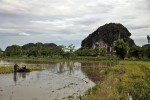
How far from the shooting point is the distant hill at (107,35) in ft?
533

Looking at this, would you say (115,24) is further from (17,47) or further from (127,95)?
(127,95)

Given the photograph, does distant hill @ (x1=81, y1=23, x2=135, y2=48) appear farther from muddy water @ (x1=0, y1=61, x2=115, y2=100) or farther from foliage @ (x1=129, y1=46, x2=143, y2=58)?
muddy water @ (x1=0, y1=61, x2=115, y2=100)

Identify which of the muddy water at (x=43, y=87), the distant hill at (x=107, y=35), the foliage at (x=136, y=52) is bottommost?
the muddy water at (x=43, y=87)

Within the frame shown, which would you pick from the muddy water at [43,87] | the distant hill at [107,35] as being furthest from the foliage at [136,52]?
the distant hill at [107,35]

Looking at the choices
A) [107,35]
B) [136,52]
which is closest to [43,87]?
[136,52]

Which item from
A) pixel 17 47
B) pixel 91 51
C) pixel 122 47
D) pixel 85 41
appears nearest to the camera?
pixel 122 47

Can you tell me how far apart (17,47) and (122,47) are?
2666 inches

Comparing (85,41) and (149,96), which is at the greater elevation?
(85,41)

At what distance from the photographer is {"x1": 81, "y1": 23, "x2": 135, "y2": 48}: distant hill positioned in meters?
162

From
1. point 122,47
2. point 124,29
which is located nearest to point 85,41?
point 124,29

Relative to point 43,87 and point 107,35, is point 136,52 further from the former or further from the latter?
point 107,35

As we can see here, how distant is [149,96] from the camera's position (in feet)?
44.9

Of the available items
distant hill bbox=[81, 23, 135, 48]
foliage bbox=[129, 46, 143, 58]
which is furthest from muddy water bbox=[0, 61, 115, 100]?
distant hill bbox=[81, 23, 135, 48]

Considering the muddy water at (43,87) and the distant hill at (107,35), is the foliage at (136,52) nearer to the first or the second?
the muddy water at (43,87)
